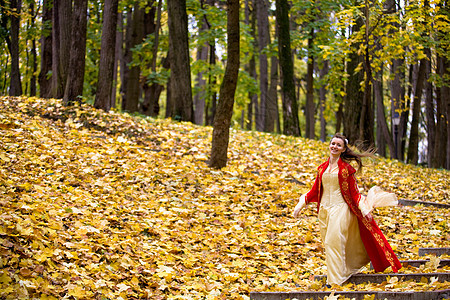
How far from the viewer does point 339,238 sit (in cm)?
543

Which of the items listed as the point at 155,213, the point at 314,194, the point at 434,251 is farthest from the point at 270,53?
the point at 314,194

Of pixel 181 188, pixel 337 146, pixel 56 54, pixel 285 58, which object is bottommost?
pixel 181 188

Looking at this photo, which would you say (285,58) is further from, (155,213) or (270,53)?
(155,213)

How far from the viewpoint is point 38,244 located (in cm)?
485

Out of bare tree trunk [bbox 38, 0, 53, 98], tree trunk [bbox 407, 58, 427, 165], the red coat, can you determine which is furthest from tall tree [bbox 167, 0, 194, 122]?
the red coat

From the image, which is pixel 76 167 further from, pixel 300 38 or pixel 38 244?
pixel 300 38

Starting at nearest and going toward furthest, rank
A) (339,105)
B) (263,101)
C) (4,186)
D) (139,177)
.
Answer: (4,186)
(139,177)
(339,105)
(263,101)

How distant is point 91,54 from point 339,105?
1262cm

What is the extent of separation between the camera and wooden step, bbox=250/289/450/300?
3.90 metres

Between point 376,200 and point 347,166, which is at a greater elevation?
point 347,166

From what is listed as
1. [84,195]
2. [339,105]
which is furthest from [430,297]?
[339,105]

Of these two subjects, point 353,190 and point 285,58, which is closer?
point 353,190

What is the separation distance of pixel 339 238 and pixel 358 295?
3.75ft

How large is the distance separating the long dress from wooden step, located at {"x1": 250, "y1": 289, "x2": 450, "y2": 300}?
0.75m
